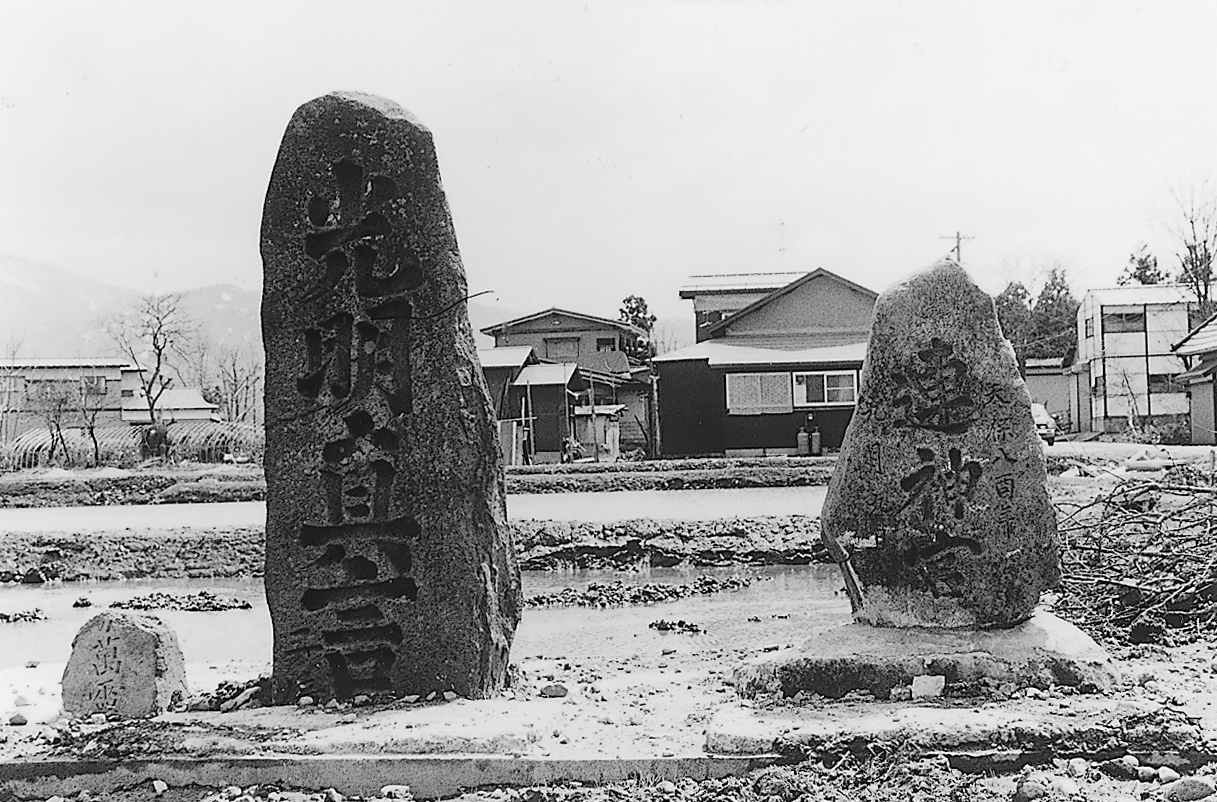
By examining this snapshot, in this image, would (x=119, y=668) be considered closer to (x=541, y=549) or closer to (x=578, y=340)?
(x=541, y=549)

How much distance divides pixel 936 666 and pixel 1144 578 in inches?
144

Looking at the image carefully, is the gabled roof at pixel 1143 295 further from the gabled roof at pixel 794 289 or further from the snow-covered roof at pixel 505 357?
the snow-covered roof at pixel 505 357

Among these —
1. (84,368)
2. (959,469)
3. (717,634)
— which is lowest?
(717,634)

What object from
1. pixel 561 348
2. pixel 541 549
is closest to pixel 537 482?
pixel 541 549

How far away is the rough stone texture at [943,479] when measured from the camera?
7.03 m

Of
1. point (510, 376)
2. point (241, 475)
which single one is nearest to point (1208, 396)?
point (510, 376)

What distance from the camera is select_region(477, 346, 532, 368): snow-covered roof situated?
40.9m

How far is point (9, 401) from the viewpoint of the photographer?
51.5m

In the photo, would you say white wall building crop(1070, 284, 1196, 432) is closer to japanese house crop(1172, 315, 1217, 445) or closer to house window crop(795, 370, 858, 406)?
japanese house crop(1172, 315, 1217, 445)

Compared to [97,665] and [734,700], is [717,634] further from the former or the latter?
[97,665]

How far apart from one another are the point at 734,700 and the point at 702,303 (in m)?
39.6

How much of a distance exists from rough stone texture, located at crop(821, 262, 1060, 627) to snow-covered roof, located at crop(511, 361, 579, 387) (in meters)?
32.4

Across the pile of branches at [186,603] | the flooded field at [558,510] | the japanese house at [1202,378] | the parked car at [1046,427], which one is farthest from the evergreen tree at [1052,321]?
the pile of branches at [186,603]

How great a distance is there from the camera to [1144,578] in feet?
30.4
